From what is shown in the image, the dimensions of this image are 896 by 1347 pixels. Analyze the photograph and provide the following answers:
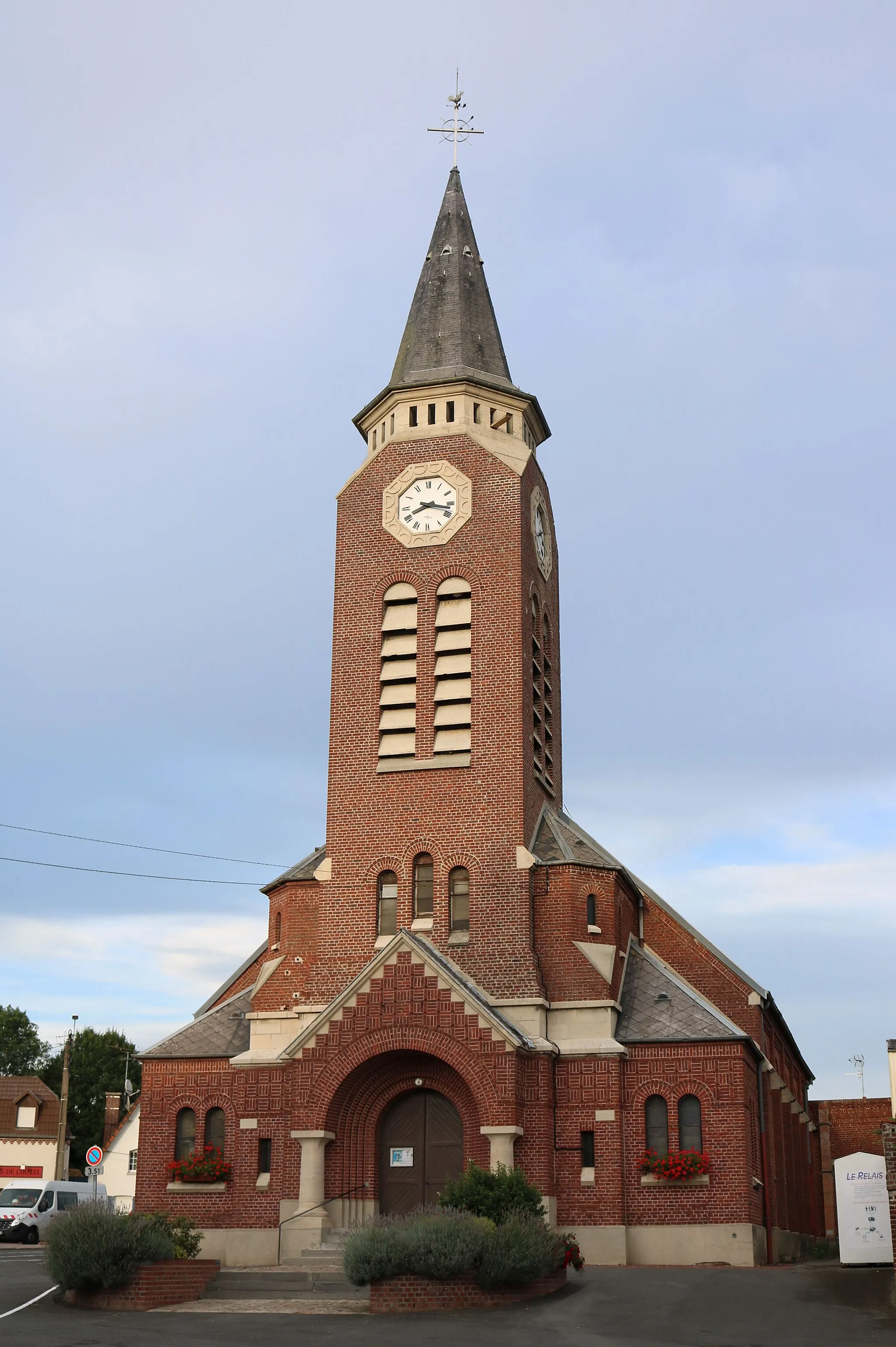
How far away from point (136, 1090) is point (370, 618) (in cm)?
5816

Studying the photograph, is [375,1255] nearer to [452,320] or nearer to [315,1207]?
[315,1207]

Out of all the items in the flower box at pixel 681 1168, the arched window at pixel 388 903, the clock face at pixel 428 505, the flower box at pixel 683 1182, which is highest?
the clock face at pixel 428 505

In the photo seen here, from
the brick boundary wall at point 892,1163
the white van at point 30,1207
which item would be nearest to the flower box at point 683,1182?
the brick boundary wall at point 892,1163

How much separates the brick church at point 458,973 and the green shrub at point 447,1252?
5858 mm

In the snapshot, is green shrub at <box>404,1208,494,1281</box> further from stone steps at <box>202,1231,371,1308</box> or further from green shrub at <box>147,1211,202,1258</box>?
green shrub at <box>147,1211,202,1258</box>

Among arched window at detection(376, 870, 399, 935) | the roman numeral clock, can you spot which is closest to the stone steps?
arched window at detection(376, 870, 399, 935)

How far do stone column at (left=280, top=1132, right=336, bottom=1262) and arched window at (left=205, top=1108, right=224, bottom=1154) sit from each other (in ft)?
9.09

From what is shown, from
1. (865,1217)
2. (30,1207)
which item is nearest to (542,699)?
(865,1217)

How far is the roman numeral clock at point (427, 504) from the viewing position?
35.8 m

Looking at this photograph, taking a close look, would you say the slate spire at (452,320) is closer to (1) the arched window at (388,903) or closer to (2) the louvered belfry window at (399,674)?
(2) the louvered belfry window at (399,674)

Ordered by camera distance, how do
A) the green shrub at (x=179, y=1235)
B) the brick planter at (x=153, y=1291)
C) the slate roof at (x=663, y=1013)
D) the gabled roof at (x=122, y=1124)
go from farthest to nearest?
the gabled roof at (x=122, y=1124) → the slate roof at (x=663, y=1013) → the green shrub at (x=179, y=1235) → the brick planter at (x=153, y=1291)

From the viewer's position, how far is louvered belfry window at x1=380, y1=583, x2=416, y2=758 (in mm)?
34250

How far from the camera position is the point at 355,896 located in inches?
1298

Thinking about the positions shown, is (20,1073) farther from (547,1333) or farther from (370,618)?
(547,1333)
